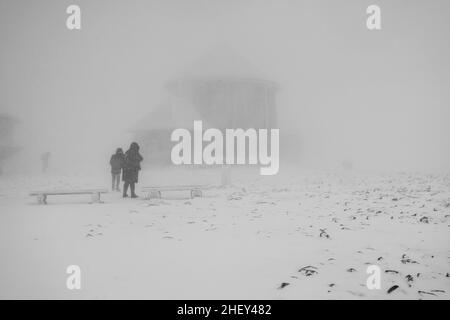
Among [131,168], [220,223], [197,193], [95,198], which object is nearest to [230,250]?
[220,223]

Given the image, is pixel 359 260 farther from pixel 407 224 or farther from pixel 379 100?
pixel 379 100

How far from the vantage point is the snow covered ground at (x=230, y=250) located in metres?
5.11

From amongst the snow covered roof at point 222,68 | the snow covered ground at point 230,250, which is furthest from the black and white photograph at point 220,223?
the snow covered roof at point 222,68

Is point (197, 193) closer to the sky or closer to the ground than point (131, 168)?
closer to the ground

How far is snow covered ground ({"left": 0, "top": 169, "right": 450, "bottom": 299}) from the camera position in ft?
16.8

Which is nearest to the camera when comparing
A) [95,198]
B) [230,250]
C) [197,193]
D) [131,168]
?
[230,250]

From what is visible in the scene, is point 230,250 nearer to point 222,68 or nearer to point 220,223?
point 220,223


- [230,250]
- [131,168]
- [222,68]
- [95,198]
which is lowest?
[230,250]

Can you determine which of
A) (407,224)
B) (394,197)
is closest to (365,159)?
(394,197)

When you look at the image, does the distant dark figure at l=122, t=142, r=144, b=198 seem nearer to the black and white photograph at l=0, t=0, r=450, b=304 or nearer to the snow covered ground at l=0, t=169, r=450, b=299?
the black and white photograph at l=0, t=0, r=450, b=304

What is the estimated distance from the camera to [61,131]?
8044cm

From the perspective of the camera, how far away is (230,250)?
6.71m

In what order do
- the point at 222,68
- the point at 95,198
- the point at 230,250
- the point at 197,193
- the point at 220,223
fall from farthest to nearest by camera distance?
the point at 222,68, the point at 197,193, the point at 95,198, the point at 220,223, the point at 230,250
